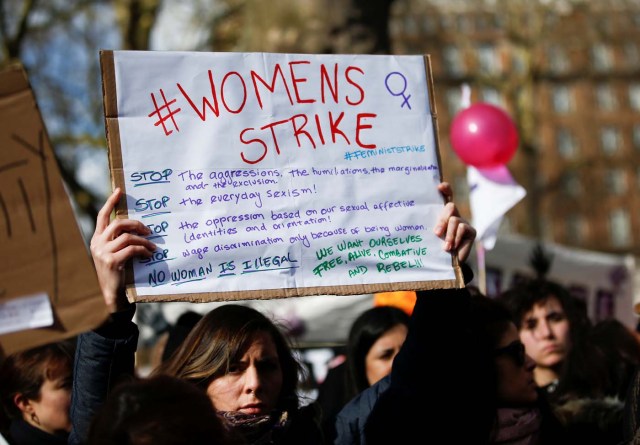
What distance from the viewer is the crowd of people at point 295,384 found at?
6.63ft

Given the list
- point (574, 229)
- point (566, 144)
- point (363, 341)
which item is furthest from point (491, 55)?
point (363, 341)

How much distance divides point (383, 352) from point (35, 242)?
183 centimetres

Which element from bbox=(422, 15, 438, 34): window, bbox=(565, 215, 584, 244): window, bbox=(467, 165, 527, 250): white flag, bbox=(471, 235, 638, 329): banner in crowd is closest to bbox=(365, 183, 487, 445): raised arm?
bbox=(467, 165, 527, 250): white flag

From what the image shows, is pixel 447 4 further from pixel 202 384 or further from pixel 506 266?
pixel 202 384

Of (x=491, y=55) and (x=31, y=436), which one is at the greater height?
(x=491, y=55)

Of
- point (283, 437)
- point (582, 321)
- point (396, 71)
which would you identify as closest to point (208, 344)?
point (283, 437)

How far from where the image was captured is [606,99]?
196 ft

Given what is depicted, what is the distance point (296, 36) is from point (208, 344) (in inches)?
171

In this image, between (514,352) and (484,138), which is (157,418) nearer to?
(514,352)

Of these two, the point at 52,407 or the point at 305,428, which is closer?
the point at 305,428

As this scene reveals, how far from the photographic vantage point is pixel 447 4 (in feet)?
65.6

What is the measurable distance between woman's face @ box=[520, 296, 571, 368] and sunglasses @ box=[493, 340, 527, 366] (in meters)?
0.98

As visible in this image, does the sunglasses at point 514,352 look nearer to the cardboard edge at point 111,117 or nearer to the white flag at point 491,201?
the cardboard edge at point 111,117

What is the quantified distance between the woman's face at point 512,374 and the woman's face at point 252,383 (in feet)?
2.35
